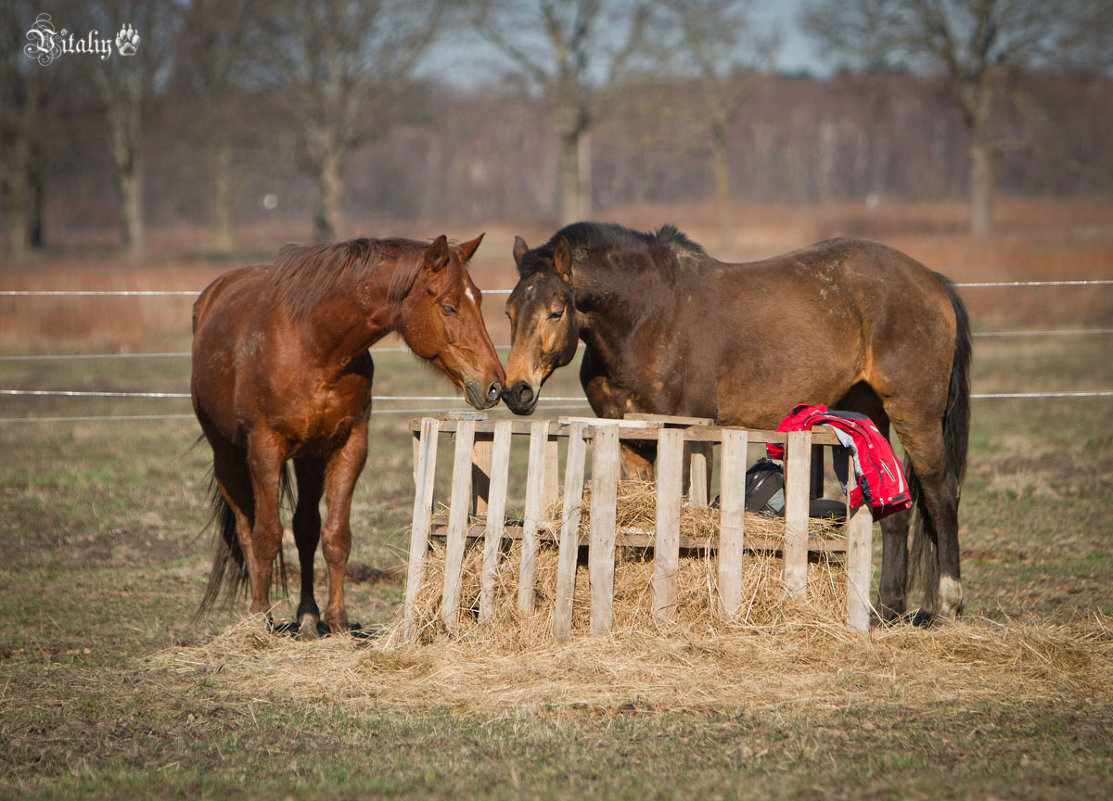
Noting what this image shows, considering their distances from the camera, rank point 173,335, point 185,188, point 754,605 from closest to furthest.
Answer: point 754,605 < point 173,335 < point 185,188

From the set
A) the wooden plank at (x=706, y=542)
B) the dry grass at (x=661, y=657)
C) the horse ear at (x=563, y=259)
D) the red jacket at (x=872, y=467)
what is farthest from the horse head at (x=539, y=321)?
the red jacket at (x=872, y=467)

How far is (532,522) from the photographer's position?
482 centimetres

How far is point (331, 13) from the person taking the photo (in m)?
29.0

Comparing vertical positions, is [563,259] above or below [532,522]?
above

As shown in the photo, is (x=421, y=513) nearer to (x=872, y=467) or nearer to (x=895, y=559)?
→ (x=872, y=467)

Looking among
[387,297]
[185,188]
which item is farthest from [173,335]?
[185,188]

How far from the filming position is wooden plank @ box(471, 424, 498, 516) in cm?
527

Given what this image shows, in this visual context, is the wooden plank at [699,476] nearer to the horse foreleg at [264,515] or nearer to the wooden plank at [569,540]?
the wooden plank at [569,540]

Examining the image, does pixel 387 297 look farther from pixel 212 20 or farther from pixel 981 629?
pixel 212 20

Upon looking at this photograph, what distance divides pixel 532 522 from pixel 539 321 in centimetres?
106

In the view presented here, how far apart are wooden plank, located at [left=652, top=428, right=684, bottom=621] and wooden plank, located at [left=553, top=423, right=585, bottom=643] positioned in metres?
0.37

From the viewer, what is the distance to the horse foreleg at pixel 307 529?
213 inches

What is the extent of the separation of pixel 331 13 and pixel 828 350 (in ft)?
87.6

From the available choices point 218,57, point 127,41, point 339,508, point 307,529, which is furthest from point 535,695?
point 218,57
